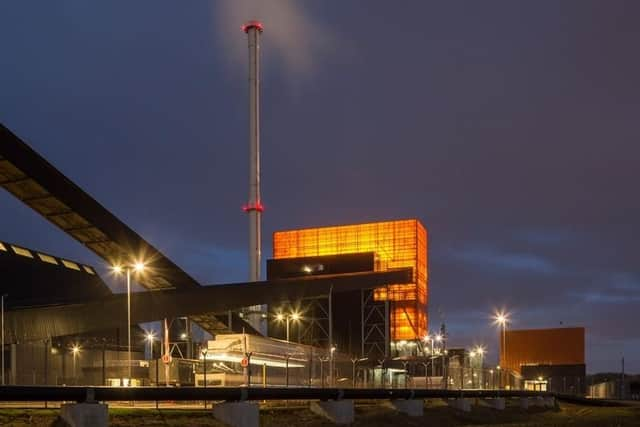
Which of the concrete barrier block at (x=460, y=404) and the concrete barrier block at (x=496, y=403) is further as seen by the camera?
the concrete barrier block at (x=496, y=403)

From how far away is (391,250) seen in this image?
464 feet

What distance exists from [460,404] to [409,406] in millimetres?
10064

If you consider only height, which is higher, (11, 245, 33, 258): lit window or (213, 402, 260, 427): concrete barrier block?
(11, 245, 33, 258): lit window

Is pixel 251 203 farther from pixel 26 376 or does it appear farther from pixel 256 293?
pixel 26 376

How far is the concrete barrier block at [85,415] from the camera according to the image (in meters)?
23.6

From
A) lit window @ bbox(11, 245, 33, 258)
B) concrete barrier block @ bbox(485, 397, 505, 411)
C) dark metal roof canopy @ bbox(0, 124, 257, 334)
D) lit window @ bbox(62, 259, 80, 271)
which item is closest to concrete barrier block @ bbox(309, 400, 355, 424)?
dark metal roof canopy @ bbox(0, 124, 257, 334)

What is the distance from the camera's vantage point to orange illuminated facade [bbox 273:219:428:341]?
451 feet

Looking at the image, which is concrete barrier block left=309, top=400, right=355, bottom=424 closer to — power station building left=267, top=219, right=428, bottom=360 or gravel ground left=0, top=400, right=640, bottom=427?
gravel ground left=0, top=400, right=640, bottom=427

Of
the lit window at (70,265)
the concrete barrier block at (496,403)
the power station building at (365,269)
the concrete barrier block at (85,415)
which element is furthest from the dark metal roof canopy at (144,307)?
the power station building at (365,269)

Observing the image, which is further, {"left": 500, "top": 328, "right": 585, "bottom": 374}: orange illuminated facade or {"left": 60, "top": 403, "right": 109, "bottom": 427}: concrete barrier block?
{"left": 500, "top": 328, "right": 585, "bottom": 374}: orange illuminated facade

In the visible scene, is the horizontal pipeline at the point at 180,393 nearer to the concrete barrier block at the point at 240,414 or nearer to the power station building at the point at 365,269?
the concrete barrier block at the point at 240,414

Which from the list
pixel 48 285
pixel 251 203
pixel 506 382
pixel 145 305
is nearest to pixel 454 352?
pixel 251 203

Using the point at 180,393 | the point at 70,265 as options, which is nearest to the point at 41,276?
the point at 70,265

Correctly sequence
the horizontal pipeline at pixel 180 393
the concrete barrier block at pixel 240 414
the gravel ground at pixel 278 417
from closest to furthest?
the horizontal pipeline at pixel 180 393 → the gravel ground at pixel 278 417 → the concrete barrier block at pixel 240 414
